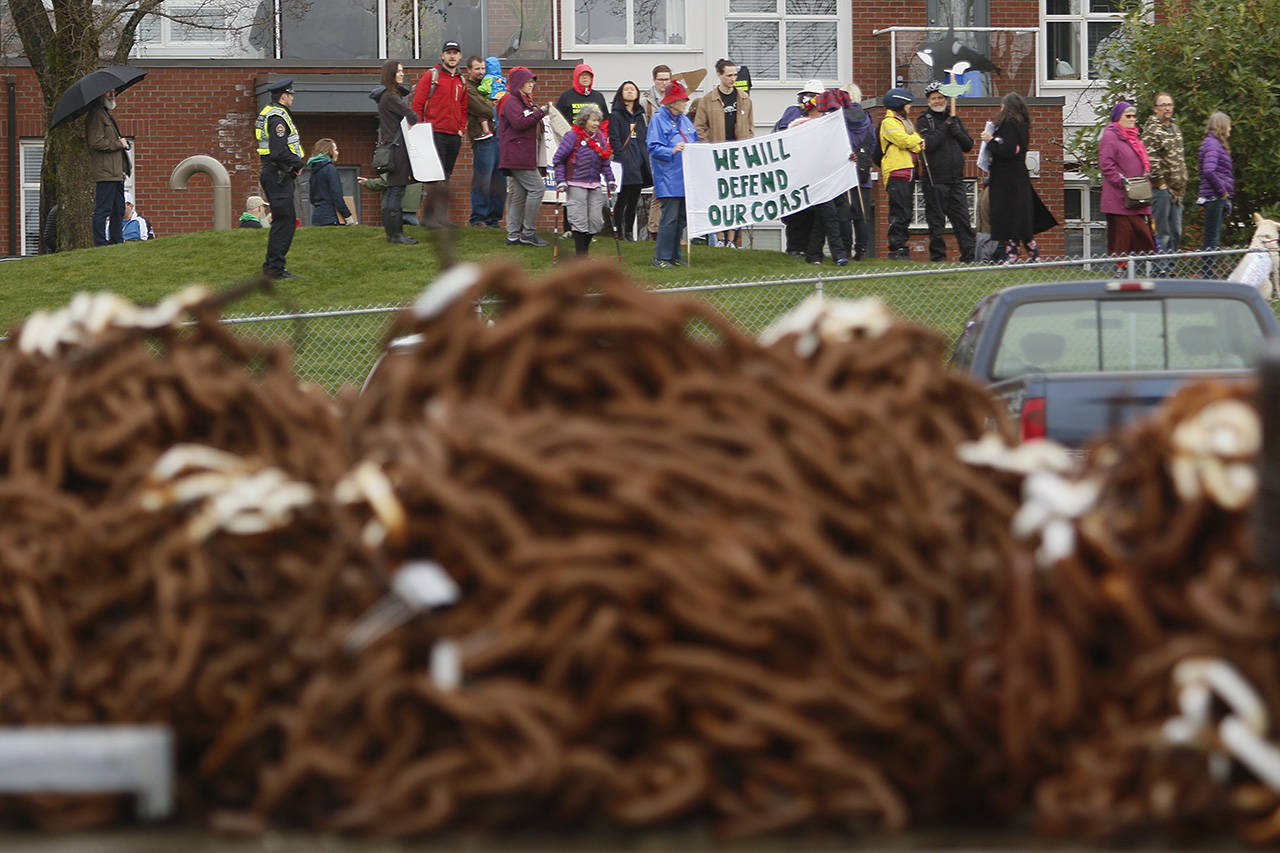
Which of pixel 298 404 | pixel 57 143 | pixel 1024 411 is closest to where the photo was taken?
pixel 298 404

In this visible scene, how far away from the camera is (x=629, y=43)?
36875mm

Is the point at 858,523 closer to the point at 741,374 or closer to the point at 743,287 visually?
the point at 741,374

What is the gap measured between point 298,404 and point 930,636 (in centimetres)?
135

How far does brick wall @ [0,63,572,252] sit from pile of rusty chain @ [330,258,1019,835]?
32179 millimetres

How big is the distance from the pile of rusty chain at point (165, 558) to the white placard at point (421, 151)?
18.9 meters

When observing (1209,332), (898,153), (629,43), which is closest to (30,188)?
(629,43)

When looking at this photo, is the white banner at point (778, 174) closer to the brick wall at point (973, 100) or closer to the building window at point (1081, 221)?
the brick wall at point (973, 100)

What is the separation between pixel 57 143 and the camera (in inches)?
1112

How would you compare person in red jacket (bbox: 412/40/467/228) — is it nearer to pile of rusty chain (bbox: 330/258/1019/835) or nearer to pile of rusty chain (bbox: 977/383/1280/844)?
pile of rusty chain (bbox: 330/258/1019/835)

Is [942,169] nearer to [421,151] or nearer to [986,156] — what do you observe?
[986,156]

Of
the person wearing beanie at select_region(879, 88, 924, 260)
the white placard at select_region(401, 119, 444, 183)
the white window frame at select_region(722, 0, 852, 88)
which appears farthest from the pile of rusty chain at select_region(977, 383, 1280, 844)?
the white window frame at select_region(722, 0, 852, 88)

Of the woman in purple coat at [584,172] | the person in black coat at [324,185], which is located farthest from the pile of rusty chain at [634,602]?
the person in black coat at [324,185]

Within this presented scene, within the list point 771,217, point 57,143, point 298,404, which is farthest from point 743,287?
point 57,143

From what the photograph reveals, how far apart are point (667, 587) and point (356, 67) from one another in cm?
3377
